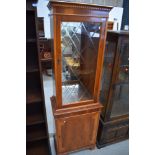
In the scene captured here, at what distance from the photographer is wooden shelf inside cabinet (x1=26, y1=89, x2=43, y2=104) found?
138 cm

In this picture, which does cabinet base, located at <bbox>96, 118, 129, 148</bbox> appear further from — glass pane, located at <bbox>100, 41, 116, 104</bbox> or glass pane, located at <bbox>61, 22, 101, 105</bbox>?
glass pane, located at <bbox>61, 22, 101, 105</bbox>

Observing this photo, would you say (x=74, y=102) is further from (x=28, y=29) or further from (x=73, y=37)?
(x=28, y=29)

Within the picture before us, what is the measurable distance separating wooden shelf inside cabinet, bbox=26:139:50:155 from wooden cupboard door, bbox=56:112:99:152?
15 cm

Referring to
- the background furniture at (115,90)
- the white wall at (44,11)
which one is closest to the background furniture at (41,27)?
the white wall at (44,11)

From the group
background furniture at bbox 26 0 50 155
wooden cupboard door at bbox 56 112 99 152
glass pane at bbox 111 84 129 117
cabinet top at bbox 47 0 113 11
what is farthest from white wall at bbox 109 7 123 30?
background furniture at bbox 26 0 50 155

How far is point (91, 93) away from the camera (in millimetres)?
1722

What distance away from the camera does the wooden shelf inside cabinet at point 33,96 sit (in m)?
1.38

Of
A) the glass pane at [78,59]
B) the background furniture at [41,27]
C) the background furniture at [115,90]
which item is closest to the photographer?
the glass pane at [78,59]

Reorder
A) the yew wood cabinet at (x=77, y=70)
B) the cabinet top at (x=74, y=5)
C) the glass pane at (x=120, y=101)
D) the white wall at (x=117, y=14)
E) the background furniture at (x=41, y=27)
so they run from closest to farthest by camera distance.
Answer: the cabinet top at (x=74, y=5)
the yew wood cabinet at (x=77, y=70)
the glass pane at (x=120, y=101)
the background furniture at (x=41, y=27)
the white wall at (x=117, y=14)

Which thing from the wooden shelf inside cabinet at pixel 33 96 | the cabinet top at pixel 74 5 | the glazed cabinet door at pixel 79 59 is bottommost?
the wooden shelf inside cabinet at pixel 33 96

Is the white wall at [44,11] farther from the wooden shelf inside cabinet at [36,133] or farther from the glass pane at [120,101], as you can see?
the wooden shelf inside cabinet at [36,133]
